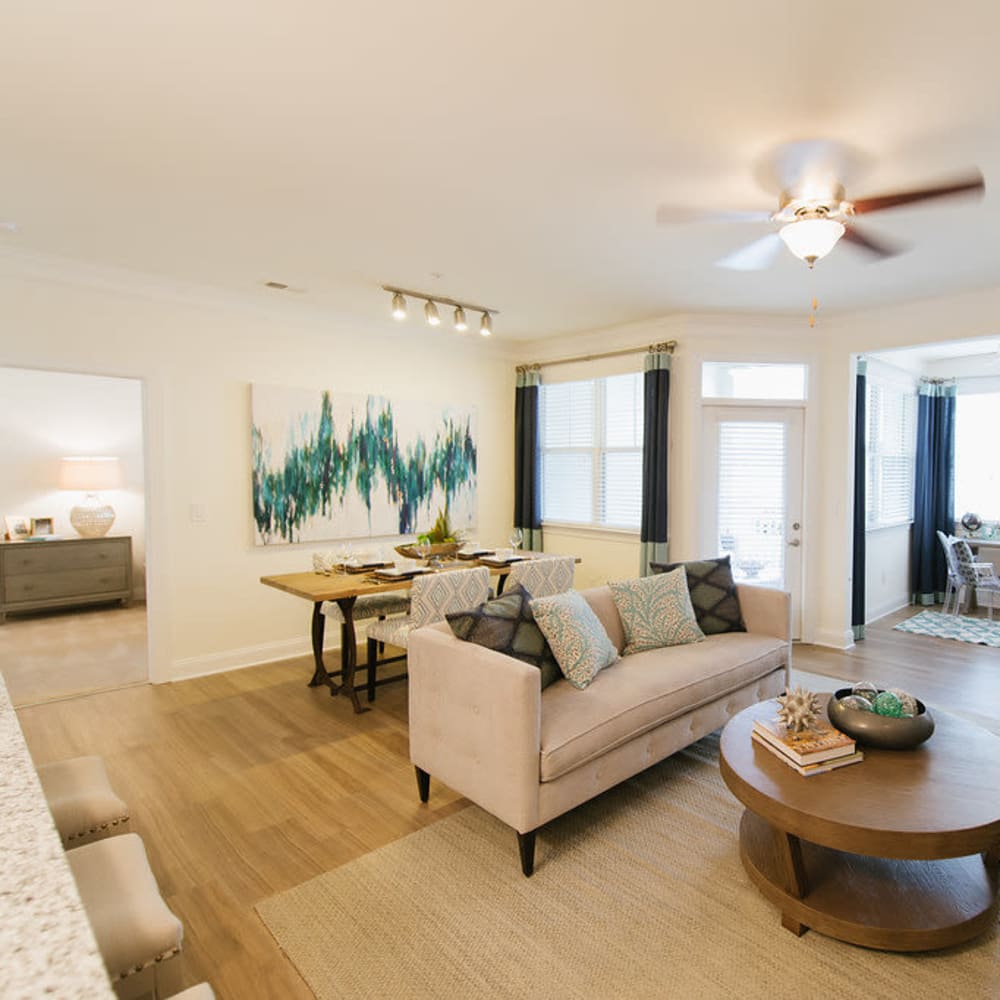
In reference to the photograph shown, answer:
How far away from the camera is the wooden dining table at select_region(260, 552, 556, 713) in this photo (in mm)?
3685

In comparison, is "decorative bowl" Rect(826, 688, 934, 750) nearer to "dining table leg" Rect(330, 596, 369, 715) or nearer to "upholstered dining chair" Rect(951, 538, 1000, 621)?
"dining table leg" Rect(330, 596, 369, 715)

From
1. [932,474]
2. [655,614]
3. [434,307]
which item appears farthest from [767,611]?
[932,474]

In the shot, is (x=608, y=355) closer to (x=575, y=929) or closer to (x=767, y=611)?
(x=767, y=611)

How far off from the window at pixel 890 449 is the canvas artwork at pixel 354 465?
154 inches

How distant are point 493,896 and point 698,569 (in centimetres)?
227

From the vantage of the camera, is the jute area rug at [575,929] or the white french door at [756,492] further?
the white french door at [756,492]

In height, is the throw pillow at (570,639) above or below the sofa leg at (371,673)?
above

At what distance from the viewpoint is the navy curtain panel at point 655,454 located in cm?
522

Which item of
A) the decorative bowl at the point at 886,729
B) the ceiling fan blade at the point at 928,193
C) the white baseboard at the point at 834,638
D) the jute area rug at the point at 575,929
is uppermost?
the ceiling fan blade at the point at 928,193

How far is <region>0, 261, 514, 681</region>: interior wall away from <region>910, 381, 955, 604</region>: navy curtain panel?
582 centimetres

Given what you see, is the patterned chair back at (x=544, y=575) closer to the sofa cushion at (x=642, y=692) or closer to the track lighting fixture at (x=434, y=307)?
the sofa cushion at (x=642, y=692)

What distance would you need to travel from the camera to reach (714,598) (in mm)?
3764

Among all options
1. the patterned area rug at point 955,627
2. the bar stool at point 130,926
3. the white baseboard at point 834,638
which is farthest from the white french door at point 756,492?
the bar stool at point 130,926

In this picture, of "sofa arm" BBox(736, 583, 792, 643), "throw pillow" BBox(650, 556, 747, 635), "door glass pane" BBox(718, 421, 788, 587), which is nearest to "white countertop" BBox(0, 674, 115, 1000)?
"throw pillow" BBox(650, 556, 747, 635)
